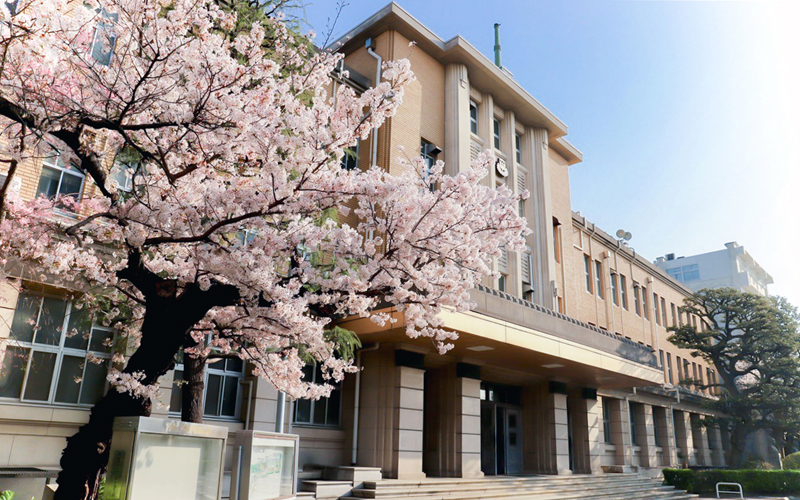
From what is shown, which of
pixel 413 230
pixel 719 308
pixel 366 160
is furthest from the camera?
pixel 719 308

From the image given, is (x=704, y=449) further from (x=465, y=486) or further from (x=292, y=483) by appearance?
(x=292, y=483)

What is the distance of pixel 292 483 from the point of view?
29.1 feet

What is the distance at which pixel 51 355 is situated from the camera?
11414 millimetres

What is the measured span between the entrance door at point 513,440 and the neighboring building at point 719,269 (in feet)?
154

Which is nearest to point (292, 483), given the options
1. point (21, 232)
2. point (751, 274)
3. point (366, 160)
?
point (21, 232)

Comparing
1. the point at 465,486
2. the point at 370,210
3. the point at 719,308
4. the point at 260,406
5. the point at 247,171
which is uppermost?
the point at 719,308

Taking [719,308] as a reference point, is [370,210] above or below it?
below

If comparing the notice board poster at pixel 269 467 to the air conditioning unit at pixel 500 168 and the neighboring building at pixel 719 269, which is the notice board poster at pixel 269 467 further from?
the neighboring building at pixel 719 269

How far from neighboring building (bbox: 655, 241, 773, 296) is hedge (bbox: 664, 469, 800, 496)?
3779cm

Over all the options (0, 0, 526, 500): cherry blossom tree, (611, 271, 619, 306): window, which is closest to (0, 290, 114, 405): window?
(0, 0, 526, 500): cherry blossom tree

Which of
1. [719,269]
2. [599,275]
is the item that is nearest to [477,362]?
[599,275]

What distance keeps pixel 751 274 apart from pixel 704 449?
38373mm

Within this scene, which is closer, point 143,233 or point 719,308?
point 143,233

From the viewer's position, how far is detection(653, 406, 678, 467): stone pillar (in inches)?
1235
